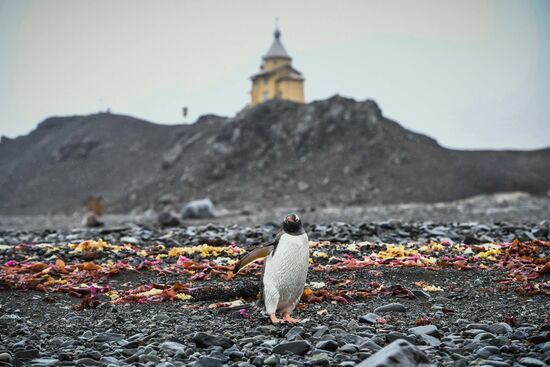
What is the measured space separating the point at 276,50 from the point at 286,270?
6452 centimetres

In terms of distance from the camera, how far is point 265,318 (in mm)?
6859

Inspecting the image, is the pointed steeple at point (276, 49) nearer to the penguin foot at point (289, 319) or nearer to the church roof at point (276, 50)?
the church roof at point (276, 50)

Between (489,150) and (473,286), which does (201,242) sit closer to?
(473,286)

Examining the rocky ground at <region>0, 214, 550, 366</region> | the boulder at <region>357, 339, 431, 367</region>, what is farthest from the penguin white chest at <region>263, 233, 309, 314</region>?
the boulder at <region>357, 339, 431, 367</region>

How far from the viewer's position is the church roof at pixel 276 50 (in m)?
68.9

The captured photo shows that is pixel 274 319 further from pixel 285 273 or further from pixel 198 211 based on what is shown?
pixel 198 211

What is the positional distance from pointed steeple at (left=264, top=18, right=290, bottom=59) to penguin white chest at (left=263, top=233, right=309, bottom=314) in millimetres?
63566

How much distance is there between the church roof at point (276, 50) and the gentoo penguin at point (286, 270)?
63526mm

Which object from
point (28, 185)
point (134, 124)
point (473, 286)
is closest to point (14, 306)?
point (473, 286)

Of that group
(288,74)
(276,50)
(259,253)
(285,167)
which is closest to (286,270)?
(259,253)

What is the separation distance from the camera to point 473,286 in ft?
27.2

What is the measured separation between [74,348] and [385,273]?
15.5 ft

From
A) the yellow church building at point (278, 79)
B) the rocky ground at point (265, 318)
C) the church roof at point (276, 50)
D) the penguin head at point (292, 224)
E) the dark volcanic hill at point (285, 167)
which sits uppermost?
the church roof at point (276, 50)

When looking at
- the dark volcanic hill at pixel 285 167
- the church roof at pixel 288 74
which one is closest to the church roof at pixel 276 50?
the church roof at pixel 288 74
